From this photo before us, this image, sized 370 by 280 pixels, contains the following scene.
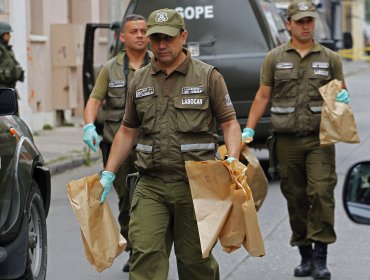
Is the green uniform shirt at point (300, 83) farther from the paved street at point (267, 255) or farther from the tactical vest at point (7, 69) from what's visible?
the tactical vest at point (7, 69)

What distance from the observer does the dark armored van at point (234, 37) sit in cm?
1268

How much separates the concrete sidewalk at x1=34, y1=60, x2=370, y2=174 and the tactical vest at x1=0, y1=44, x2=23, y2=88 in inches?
49.9

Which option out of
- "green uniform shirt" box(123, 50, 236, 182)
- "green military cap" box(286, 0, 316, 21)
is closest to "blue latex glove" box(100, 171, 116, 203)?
"green uniform shirt" box(123, 50, 236, 182)

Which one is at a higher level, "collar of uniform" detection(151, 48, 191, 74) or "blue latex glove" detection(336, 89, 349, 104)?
"collar of uniform" detection(151, 48, 191, 74)

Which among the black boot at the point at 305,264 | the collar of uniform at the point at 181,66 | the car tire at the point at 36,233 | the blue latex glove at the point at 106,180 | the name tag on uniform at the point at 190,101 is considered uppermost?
the collar of uniform at the point at 181,66

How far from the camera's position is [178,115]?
6.15 meters

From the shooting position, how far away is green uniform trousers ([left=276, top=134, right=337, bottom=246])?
26.5 feet

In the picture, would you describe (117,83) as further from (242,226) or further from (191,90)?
(242,226)

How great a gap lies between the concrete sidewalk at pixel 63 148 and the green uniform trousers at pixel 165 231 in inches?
344

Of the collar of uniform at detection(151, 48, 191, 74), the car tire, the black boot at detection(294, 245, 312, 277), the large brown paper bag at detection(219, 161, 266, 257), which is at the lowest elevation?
the black boot at detection(294, 245, 312, 277)

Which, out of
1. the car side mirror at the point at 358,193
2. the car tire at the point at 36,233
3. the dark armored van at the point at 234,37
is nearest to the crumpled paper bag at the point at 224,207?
the car tire at the point at 36,233

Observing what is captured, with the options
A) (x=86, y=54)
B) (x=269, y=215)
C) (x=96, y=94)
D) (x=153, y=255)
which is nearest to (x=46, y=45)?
(x=86, y=54)

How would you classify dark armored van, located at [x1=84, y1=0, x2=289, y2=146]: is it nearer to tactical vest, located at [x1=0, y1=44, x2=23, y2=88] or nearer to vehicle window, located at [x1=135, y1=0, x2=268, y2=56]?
vehicle window, located at [x1=135, y1=0, x2=268, y2=56]

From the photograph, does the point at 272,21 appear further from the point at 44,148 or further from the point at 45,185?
the point at 45,185
